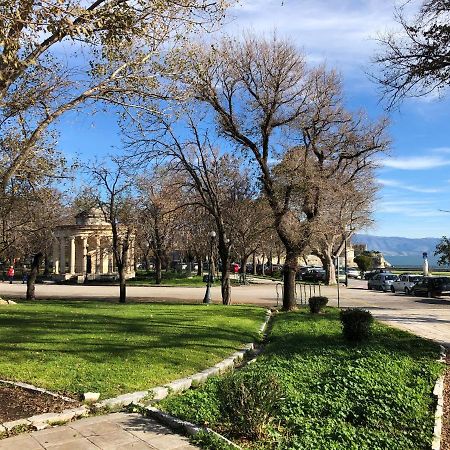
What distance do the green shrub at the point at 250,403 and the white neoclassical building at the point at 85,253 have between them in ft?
163

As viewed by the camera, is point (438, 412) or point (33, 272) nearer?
point (438, 412)

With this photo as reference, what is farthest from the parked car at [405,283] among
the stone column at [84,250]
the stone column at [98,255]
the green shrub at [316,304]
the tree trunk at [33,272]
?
the stone column at [84,250]

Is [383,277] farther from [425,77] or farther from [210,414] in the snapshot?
[210,414]

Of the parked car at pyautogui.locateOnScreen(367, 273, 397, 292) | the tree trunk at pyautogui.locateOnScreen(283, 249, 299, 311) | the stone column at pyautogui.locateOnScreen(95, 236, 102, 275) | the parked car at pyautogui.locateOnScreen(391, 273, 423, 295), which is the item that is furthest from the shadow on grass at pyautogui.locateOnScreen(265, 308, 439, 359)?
the stone column at pyautogui.locateOnScreen(95, 236, 102, 275)

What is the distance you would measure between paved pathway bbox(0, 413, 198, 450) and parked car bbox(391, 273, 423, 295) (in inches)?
1525

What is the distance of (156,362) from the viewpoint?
947cm

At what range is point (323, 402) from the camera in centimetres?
721

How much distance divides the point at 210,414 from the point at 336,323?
11.2 metres

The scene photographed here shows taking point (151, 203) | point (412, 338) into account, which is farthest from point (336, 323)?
point (151, 203)

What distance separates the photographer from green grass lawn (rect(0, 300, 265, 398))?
797 centimetres

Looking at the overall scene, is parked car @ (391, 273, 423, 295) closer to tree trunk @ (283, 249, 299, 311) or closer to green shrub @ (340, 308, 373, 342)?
tree trunk @ (283, 249, 299, 311)

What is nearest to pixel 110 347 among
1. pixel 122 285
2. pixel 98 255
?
pixel 122 285

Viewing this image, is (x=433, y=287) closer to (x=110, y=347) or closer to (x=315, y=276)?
(x=315, y=276)

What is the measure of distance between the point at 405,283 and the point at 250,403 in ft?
133
